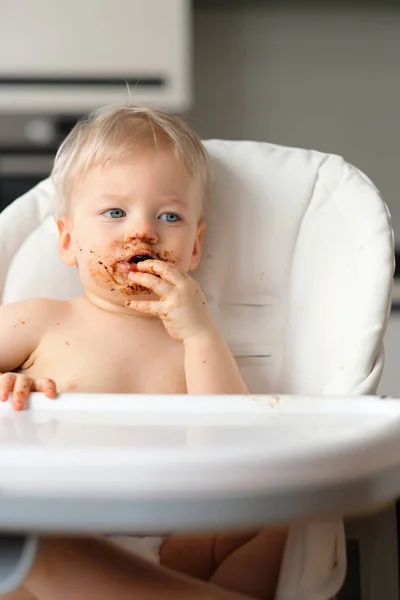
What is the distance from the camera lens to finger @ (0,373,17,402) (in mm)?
716

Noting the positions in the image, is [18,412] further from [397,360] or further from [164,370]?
[397,360]

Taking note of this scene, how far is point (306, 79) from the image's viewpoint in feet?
7.82

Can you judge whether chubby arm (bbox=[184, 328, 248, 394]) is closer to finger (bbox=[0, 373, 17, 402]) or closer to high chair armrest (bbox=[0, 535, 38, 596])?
finger (bbox=[0, 373, 17, 402])

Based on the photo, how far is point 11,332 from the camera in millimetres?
996

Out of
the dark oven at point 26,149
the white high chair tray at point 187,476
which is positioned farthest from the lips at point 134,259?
the dark oven at point 26,149

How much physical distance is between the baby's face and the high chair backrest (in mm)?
89

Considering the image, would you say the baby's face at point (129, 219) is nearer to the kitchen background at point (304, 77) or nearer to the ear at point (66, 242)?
the ear at point (66, 242)

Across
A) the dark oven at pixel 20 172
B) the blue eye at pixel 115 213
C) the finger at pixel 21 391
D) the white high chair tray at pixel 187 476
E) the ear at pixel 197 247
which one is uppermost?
the white high chair tray at pixel 187 476

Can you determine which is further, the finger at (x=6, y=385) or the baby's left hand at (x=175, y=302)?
the baby's left hand at (x=175, y=302)

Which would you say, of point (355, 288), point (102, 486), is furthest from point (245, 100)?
point (102, 486)

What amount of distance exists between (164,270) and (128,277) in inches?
3.0

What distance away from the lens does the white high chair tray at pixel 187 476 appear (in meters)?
0.51

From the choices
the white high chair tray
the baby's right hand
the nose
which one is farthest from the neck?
the white high chair tray

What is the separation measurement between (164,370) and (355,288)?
0.25m
